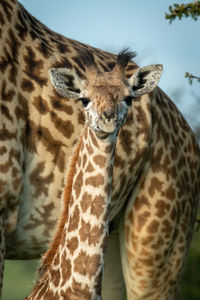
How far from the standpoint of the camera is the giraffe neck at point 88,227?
5.50 metres

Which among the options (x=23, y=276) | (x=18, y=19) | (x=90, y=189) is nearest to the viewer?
(x=90, y=189)

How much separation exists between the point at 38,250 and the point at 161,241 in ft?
4.19

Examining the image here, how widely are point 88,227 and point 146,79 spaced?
1300 mm

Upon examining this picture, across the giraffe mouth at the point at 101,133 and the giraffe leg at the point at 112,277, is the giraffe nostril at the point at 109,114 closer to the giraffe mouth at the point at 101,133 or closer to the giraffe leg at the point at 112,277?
the giraffe mouth at the point at 101,133

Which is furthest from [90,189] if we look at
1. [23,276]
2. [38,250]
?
[23,276]

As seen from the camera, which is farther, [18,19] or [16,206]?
[18,19]

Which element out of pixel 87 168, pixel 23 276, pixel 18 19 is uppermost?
pixel 18 19

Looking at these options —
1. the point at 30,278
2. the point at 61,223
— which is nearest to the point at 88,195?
the point at 61,223

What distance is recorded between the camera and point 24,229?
6414 mm

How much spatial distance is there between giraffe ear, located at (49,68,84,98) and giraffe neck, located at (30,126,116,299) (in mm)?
317

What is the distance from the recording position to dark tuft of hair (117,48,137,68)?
5.92 meters

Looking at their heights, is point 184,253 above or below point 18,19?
below

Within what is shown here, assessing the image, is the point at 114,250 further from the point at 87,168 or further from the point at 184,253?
the point at 87,168

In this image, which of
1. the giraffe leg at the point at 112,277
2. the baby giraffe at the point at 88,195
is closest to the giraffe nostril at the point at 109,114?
the baby giraffe at the point at 88,195
